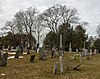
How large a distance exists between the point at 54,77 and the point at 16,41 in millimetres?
59899

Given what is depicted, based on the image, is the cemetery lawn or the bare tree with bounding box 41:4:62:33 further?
the bare tree with bounding box 41:4:62:33

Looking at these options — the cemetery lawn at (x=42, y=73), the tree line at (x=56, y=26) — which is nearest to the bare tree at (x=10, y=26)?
the tree line at (x=56, y=26)

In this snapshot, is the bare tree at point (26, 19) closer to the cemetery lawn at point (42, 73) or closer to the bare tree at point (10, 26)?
the bare tree at point (10, 26)

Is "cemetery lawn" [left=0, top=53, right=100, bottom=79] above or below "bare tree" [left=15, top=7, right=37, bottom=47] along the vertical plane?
below

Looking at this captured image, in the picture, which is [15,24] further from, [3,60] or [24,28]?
[3,60]

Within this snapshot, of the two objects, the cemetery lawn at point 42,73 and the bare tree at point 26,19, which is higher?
the bare tree at point 26,19

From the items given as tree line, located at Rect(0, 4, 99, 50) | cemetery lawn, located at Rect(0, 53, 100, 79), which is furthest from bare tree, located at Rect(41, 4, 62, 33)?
cemetery lawn, located at Rect(0, 53, 100, 79)

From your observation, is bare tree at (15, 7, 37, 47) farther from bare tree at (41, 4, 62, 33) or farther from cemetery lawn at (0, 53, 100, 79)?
cemetery lawn at (0, 53, 100, 79)

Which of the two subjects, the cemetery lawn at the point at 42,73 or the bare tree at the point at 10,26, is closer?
the cemetery lawn at the point at 42,73

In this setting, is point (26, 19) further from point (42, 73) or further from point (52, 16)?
point (42, 73)

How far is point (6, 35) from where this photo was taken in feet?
251

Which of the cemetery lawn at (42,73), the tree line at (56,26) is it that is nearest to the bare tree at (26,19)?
the tree line at (56,26)

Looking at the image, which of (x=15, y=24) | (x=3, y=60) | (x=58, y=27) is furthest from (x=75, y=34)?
(x=3, y=60)

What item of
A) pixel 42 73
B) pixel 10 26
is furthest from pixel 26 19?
pixel 42 73
